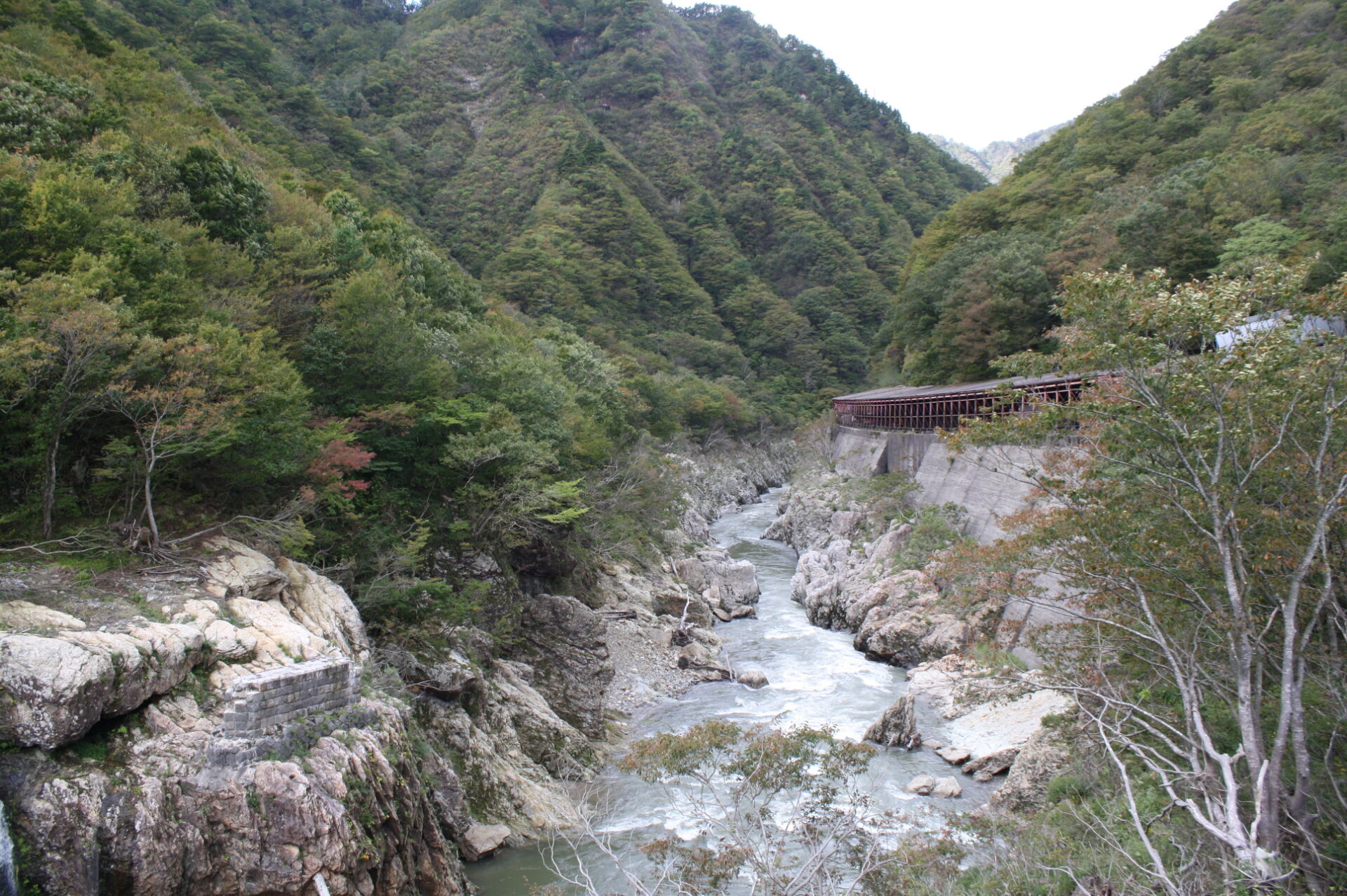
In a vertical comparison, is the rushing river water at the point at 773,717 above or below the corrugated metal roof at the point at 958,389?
below

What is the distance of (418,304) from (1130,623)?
24.3 m

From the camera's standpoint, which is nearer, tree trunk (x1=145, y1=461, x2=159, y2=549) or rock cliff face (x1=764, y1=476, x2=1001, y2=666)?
tree trunk (x1=145, y1=461, x2=159, y2=549)

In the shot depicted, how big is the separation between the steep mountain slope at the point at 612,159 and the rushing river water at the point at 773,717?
37939 mm

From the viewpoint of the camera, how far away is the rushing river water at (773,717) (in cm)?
1116

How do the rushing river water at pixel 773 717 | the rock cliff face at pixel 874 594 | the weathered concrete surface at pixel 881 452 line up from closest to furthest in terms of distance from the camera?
the rushing river water at pixel 773 717, the rock cliff face at pixel 874 594, the weathered concrete surface at pixel 881 452

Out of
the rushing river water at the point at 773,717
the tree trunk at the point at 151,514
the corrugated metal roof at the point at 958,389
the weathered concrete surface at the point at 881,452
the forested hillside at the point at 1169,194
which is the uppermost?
the forested hillside at the point at 1169,194

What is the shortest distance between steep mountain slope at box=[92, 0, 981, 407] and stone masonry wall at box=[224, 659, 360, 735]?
136 feet

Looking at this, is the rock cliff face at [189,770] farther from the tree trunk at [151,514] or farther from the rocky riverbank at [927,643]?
the rocky riverbank at [927,643]

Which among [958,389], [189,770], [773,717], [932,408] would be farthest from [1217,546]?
[932,408]

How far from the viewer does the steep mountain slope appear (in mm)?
58781

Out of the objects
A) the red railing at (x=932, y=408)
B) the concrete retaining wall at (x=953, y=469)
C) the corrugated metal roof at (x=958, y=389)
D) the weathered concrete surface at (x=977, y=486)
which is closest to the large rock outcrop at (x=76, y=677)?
the concrete retaining wall at (x=953, y=469)

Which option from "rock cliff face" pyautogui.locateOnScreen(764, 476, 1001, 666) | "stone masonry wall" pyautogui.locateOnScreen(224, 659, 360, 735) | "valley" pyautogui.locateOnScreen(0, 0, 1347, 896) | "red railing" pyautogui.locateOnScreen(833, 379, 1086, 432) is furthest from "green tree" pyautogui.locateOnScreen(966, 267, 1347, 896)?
"red railing" pyautogui.locateOnScreen(833, 379, 1086, 432)

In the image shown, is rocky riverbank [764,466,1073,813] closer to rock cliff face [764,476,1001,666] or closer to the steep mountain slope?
rock cliff face [764,476,1001,666]

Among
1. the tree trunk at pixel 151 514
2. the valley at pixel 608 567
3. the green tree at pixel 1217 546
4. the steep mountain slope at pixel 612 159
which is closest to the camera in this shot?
the green tree at pixel 1217 546
